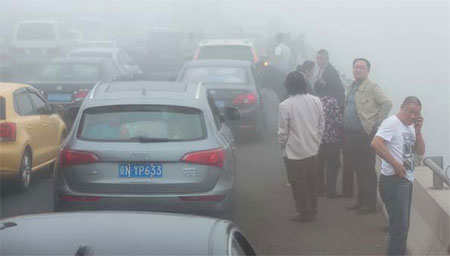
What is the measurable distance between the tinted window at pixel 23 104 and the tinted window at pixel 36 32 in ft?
77.1

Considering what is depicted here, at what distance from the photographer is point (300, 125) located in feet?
30.6

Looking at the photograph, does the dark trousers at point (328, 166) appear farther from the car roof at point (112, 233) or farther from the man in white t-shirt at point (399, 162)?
the car roof at point (112, 233)

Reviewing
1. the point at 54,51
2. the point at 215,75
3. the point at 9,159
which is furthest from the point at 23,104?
the point at 54,51

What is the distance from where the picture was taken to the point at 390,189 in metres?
7.45

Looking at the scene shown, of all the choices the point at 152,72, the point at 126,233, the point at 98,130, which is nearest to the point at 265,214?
the point at 98,130

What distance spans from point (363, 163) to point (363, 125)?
47 centimetres

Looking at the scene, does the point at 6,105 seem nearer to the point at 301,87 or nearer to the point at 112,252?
the point at 301,87

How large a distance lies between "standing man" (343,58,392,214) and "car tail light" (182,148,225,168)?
197cm

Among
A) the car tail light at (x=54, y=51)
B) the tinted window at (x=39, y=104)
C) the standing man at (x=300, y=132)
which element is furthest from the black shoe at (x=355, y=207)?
the car tail light at (x=54, y=51)

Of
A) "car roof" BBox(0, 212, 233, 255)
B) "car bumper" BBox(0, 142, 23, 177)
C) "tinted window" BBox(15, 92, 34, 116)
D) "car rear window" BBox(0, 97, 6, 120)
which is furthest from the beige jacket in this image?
"car roof" BBox(0, 212, 233, 255)

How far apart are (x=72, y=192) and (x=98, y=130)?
636 millimetres

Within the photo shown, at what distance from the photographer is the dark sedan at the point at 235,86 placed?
15.1 m

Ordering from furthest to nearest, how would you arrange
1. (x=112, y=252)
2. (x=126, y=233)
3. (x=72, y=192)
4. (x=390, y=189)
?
(x=72, y=192) < (x=390, y=189) < (x=126, y=233) < (x=112, y=252)

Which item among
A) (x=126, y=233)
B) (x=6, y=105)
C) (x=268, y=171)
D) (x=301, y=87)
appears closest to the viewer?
(x=126, y=233)
